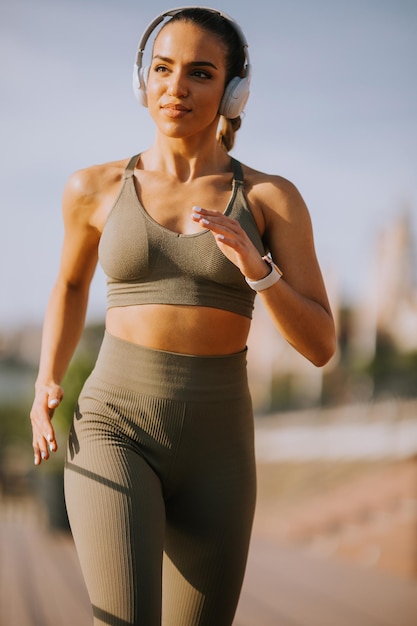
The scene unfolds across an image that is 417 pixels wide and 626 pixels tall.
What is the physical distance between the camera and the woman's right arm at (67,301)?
1.89 meters

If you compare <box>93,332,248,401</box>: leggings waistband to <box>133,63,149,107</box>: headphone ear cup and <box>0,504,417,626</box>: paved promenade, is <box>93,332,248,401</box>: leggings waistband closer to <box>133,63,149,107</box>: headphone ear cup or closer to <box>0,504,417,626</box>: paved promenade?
<box>133,63,149,107</box>: headphone ear cup

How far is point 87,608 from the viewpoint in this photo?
521 centimetres

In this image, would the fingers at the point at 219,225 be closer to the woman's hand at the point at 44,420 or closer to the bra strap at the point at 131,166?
the bra strap at the point at 131,166

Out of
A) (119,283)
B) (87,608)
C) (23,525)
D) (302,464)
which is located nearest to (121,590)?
(119,283)

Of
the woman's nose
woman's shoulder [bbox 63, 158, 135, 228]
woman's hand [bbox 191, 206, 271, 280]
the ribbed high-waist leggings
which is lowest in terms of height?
the ribbed high-waist leggings

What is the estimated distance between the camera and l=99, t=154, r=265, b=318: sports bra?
1.81 meters

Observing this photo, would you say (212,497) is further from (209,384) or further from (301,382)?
(301,382)

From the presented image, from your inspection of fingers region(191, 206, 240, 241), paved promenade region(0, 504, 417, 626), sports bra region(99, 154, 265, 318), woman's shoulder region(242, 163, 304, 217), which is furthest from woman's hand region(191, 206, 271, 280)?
paved promenade region(0, 504, 417, 626)

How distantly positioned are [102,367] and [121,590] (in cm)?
47

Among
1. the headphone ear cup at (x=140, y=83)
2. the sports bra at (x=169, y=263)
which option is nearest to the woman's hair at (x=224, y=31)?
the headphone ear cup at (x=140, y=83)

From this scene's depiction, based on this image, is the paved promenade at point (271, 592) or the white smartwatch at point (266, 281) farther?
Result: the paved promenade at point (271, 592)

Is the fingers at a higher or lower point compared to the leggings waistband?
higher

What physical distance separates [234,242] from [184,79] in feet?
1.39

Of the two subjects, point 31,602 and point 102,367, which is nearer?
point 102,367
